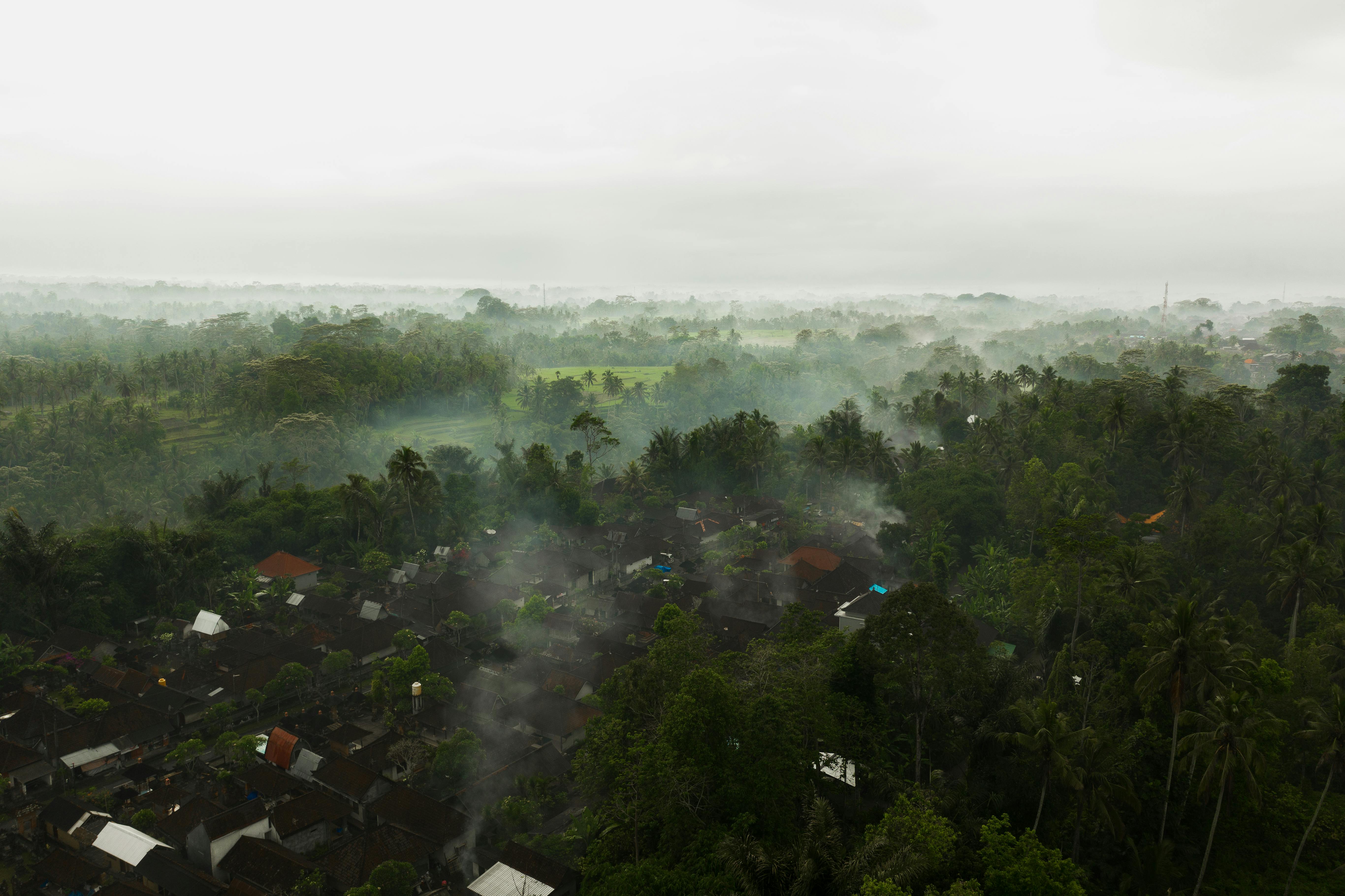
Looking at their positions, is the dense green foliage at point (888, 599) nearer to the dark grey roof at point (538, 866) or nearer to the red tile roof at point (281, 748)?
the dark grey roof at point (538, 866)

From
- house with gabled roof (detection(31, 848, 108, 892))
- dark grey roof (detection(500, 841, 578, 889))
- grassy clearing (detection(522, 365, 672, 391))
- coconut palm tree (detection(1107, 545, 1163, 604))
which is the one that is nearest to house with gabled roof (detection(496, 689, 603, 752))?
dark grey roof (detection(500, 841, 578, 889))

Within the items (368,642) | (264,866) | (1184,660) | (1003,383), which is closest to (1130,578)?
(1184,660)

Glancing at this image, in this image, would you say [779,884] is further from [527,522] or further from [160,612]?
[527,522]

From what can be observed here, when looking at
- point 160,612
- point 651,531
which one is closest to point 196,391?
point 160,612

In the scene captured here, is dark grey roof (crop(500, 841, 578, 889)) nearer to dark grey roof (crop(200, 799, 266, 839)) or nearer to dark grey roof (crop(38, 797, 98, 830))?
dark grey roof (crop(200, 799, 266, 839))

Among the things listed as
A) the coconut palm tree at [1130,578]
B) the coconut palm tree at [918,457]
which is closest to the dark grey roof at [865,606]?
the coconut palm tree at [1130,578]

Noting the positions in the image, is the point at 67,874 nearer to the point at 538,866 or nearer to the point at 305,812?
the point at 305,812

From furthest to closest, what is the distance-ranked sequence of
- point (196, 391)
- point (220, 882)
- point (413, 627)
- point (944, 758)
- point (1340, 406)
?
point (196, 391) < point (1340, 406) < point (413, 627) < point (944, 758) < point (220, 882)
